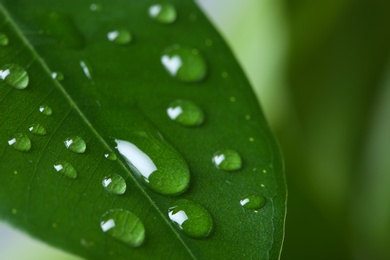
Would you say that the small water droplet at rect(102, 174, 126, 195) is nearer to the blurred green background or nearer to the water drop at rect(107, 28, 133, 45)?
the water drop at rect(107, 28, 133, 45)

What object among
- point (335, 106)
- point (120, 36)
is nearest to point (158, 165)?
point (120, 36)

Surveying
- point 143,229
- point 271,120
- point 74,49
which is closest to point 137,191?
point 143,229

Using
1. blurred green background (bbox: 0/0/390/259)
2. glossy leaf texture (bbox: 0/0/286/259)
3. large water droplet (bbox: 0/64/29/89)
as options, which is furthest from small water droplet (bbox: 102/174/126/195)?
blurred green background (bbox: 0/0/390/259)

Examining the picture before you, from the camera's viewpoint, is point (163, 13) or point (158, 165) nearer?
point (158, 165)

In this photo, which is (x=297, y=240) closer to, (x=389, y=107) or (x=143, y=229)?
(x=389, y=107)

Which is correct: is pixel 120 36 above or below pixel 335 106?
above

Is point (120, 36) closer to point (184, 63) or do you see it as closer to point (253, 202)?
point (184, 63)

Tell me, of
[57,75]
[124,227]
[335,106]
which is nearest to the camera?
[124,227]
